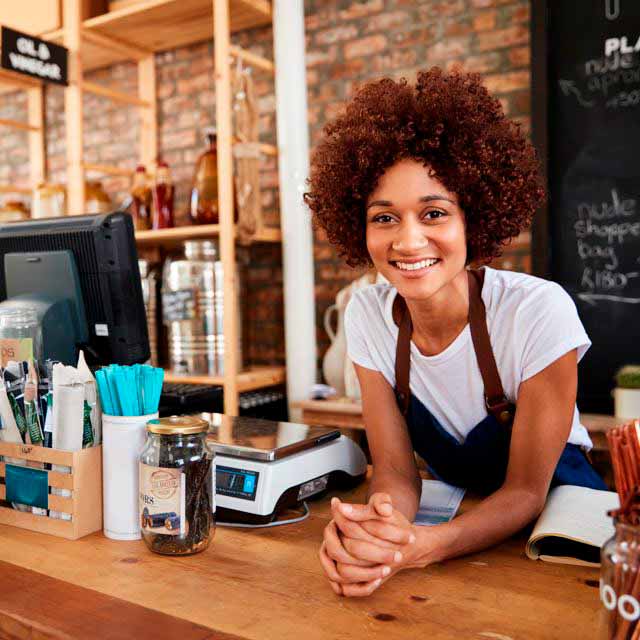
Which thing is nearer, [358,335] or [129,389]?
[129,389]

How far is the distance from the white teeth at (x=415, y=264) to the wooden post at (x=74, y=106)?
236 cm

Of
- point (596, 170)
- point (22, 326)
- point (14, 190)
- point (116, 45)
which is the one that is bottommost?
point (22, 326)

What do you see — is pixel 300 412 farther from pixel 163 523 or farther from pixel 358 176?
pixel 163 523

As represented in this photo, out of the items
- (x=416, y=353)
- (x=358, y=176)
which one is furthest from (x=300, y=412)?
(x=358, y=176)

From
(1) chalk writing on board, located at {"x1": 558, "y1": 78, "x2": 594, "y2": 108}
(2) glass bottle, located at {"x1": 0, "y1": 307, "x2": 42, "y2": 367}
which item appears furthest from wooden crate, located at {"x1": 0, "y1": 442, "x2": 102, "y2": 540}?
(1) chalk writing on board, located at {"x1": 558, "y1": 78, "x2": 594, "y2": 108}

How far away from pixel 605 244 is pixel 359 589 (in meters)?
1.89

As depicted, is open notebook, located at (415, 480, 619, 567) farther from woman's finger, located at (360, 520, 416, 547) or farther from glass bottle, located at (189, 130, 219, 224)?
glass bottle, located at (189, 130, 219, 224)

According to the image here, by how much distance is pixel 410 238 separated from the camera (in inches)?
49.2

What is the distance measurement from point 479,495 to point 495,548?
0.27 meters

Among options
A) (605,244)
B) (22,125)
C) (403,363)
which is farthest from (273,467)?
(22,125)

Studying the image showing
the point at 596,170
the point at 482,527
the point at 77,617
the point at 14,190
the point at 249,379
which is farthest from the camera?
the point at 14,190

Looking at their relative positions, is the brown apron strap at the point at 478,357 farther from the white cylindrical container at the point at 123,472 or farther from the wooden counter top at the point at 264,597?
the white cylindrical container at the point at 123,472

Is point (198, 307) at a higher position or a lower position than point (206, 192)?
lower

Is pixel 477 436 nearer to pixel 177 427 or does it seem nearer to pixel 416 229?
pixel 416 229
